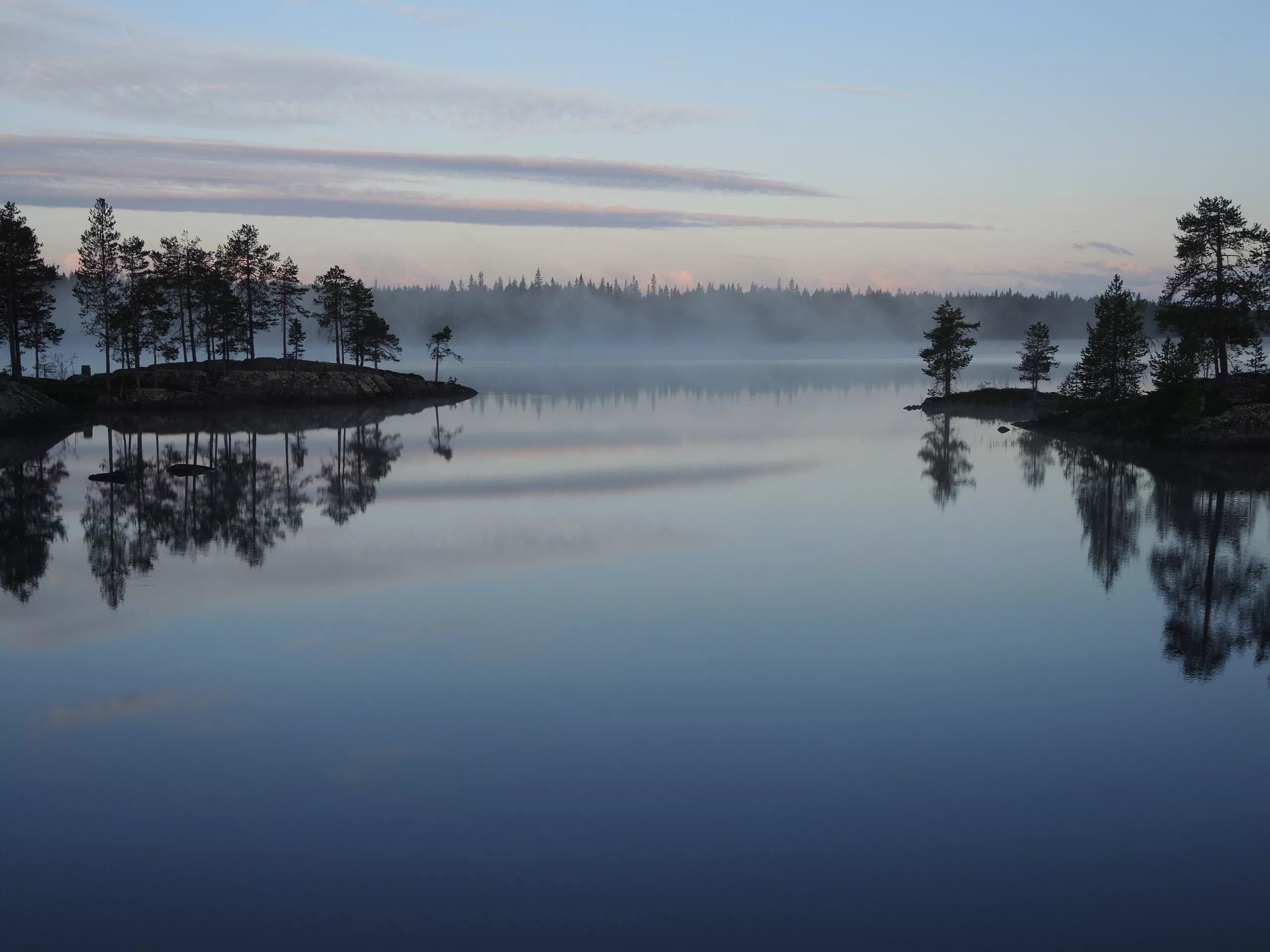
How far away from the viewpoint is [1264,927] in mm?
10977

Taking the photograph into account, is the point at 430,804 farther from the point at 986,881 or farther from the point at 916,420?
the point at 916,420

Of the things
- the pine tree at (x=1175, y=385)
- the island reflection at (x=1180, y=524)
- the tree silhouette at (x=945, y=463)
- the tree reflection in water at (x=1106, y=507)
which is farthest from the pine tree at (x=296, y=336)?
the pine tree at (x=1175, y=385)

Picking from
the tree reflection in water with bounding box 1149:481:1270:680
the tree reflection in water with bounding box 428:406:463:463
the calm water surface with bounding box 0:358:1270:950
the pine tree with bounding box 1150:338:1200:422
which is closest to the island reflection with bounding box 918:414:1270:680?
the tree reflection in water with bounding box 1149:481:1270:680

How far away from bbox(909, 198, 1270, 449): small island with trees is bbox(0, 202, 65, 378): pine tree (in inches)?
3017

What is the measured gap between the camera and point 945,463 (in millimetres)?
53688

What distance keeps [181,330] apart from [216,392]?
1286 centimetres

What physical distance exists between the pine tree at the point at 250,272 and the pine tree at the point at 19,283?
19.9 m

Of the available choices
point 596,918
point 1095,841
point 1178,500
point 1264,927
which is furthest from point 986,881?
point 1178,500

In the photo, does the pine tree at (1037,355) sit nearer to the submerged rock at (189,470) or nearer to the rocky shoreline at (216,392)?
the rocky shoreline at (216,392)

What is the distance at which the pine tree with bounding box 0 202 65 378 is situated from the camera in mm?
81062

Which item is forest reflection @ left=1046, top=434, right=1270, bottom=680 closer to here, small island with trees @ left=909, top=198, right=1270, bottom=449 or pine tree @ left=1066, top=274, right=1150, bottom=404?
small island with trees @ left=909, top=198, right=1270, bottom=449

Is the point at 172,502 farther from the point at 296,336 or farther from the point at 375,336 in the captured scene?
the point at 296,336

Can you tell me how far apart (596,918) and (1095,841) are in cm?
623

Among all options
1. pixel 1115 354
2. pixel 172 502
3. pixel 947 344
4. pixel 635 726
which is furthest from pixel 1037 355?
pixel 635 726
